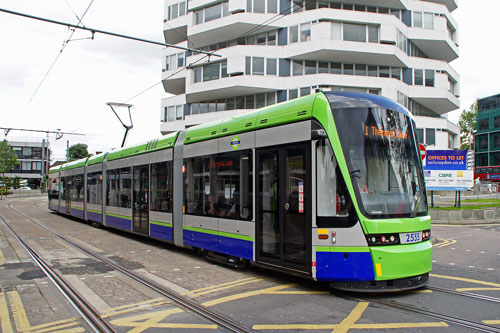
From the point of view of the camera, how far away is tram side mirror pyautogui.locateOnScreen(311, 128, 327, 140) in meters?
6.63

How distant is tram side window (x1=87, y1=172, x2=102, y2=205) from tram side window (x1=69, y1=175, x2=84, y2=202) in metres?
1.50

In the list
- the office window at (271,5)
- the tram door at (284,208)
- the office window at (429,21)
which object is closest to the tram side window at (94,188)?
the tram door at (284,208)

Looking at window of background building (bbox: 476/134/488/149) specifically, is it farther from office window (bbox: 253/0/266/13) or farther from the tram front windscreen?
the tram front windscreen

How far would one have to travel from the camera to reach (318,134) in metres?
6.69

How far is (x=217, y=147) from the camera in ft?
30.8

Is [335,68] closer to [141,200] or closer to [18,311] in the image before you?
[141,200]

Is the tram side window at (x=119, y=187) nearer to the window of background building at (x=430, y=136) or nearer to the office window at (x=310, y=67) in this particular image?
the office window at (x=310, y=67)

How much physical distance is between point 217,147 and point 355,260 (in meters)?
4.33

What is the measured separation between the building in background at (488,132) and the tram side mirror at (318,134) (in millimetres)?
90660

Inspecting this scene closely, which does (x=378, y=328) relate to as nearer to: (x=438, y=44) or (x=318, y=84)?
(x=318, y=84)

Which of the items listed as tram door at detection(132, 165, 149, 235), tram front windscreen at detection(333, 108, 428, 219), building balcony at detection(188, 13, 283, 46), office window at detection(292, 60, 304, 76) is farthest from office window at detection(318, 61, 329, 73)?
tram front windscreen at detection(333, 108, 428, 219)

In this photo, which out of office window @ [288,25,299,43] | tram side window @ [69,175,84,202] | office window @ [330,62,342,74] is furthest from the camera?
office window @ [330,62,342,74]

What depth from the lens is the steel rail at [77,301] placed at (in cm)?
538

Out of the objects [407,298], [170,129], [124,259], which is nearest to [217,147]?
[124,259]
